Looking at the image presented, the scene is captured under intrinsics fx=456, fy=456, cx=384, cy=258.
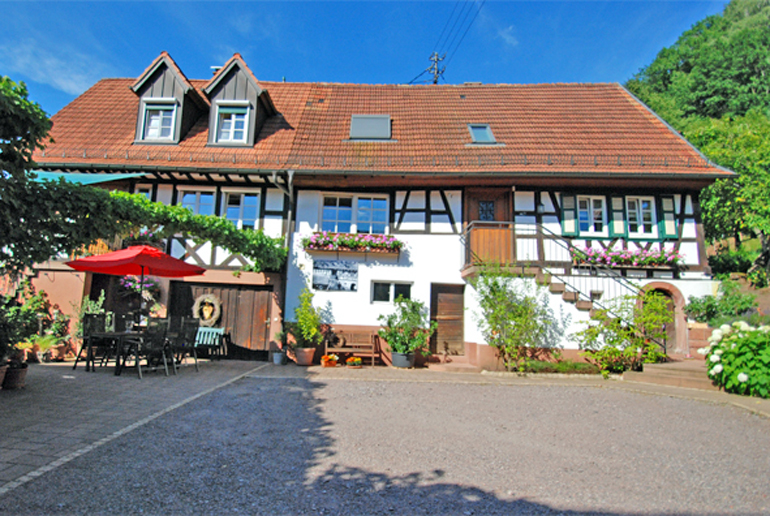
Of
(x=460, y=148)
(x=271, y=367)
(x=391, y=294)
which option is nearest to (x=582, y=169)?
(x=460, y=148)

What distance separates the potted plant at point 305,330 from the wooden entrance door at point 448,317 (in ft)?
9.28

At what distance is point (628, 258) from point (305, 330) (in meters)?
7.65

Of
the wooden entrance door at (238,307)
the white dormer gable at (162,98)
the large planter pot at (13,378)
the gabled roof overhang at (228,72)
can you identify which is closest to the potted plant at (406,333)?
the wooden entrance door at (238,307)

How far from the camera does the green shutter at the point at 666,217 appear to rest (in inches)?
432

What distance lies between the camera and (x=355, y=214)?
38.4 feet

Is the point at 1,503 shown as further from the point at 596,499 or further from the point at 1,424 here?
the point at 596,499

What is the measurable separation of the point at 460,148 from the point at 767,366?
788 cm

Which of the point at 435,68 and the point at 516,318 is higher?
the point at 435,68

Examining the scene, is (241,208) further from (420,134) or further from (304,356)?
(420,134)

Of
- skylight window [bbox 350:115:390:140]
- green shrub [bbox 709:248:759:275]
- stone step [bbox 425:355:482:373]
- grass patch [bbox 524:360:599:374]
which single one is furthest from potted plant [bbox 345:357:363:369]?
green shrub [bbox 709:248:759:275]

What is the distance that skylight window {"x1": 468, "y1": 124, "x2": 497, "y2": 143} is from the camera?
12517 millimetres

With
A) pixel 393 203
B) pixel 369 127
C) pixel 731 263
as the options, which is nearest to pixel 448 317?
pixel 393 203

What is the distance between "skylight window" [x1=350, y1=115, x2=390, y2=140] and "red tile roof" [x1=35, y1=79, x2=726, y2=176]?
234 mm

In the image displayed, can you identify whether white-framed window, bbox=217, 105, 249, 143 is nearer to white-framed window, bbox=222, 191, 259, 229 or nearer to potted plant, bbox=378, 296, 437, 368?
white-framed window, bbox=222, 191, 259, 229
